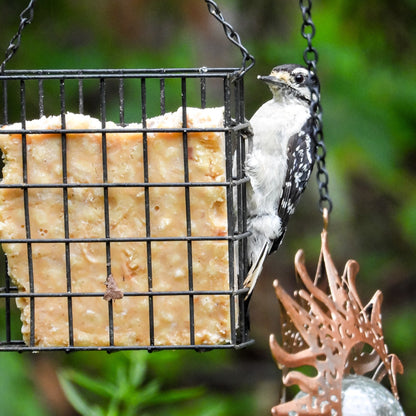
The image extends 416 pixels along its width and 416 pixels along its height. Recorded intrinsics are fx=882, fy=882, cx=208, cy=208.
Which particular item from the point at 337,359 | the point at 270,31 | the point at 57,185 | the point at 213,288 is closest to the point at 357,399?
the point at 337,359

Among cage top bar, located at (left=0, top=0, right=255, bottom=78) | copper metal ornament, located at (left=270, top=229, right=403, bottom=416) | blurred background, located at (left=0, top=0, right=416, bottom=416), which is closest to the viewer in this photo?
copper metal ornament, located at (left=270, top=229, right=403, bottom=416)

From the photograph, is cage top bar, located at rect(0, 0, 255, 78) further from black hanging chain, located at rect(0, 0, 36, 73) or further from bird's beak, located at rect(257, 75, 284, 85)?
bird's beak, located at rect(257, 75, 284, 85)

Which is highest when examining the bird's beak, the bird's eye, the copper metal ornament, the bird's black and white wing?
the bird's eye

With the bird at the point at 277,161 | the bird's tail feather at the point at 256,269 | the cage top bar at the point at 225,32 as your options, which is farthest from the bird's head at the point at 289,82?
the cage top bar at the point at 225,32

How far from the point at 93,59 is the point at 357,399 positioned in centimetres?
357

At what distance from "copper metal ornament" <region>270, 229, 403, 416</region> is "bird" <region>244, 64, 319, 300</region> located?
1.28m

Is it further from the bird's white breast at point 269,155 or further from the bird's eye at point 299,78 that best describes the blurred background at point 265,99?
the bird's white breast at point 269,155

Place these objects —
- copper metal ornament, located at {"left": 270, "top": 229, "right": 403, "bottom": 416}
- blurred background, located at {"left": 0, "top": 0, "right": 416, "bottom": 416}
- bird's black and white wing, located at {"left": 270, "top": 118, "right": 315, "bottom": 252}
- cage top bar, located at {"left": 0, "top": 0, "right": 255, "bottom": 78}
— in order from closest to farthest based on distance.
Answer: copper metal ornament, located at {"left": 270, "top": 229, "right": 403, "bottom": 416}, cage top bar, located at {"left": 0, "top": 0, "right": 255, "bottom": 78}, bird's black and white wing, located at {"left": 270, "top": 118, "right": 315, "bottom": 252}, blurred background, located at {"left": 0, "top": 0, "right": 416, "bottom": 416}

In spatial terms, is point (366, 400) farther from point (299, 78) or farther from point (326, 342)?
point (299, 78)

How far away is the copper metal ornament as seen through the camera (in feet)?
8.55

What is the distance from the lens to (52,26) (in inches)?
231

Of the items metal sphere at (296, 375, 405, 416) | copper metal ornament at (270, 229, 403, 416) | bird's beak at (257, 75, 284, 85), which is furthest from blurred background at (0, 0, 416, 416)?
metal sphere at (296, 375, 405, 416)

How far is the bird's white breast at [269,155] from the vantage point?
14.6 ft

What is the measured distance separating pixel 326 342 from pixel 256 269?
1489 millimetres
